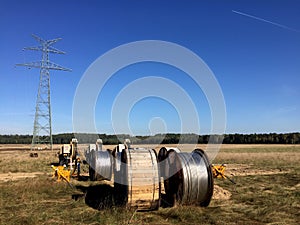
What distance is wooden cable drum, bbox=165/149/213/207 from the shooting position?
32.9 feet

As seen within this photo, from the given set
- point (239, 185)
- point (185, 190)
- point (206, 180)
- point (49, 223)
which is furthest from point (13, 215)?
point (239, 185)

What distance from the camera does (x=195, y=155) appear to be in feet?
36.4

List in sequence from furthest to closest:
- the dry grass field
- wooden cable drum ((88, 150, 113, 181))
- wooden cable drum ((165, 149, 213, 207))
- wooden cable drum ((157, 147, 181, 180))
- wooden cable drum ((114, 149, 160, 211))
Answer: wooden cable drum ((88, 150, 113, 181)) < wooden cable drum ((157, 147, 181, 180)) < wooden cable drum ((165, 149, 213, 207)) < wooden cable drum ((114, 149, 160, 211)) < the dry grass field

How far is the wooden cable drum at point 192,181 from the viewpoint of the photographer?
1003cm

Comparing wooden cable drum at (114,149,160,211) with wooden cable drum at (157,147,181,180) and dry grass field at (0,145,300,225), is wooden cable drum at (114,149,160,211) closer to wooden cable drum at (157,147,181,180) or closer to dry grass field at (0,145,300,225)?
dry grass field at (0,145,300,225)

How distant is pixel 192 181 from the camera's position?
1002 centimetres

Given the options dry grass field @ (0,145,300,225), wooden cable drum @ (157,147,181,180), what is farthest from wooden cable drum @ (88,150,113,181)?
wooden cable drum @ (157,147,181,180)

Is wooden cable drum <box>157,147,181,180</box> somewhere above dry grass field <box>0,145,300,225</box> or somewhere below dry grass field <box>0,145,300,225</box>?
above

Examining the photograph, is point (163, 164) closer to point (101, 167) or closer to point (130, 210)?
point (130, 210)

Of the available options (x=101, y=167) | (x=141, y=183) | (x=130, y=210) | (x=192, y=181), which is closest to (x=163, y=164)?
(x=192, y=181)

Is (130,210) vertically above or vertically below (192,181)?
below

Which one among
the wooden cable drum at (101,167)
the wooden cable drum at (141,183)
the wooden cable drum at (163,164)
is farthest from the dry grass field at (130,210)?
the wooden cable drum at (101,167)

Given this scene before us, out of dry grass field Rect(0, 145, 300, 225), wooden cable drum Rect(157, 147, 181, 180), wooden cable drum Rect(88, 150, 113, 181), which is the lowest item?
dry grass field Rect(0, 145, 300, 225)

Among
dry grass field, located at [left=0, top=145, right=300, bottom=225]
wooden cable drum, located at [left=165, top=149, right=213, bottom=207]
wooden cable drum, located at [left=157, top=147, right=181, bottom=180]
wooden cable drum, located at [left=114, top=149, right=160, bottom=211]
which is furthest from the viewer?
wooden cable drum, located at [left=157, top=147, right=181, bottom=180]
